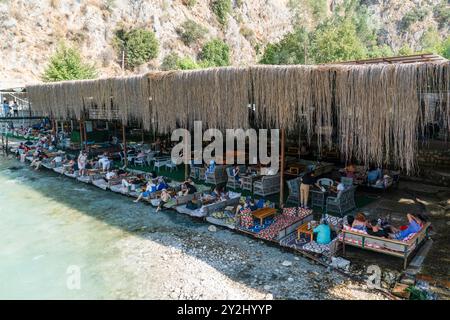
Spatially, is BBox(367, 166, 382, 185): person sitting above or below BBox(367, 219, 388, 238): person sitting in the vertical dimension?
above

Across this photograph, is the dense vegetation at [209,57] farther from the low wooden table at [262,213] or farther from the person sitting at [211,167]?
the low wooden table at [262,213]

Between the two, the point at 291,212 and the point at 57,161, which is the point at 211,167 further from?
the point at 57,161

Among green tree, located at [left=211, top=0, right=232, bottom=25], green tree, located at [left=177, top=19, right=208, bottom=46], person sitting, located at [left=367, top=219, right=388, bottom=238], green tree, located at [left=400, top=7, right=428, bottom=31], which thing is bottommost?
person sitting, located at [left=367, top=219, right=388, bottom=238]

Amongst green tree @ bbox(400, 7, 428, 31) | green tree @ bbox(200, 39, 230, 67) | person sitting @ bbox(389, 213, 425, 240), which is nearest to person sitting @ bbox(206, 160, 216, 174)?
person sitting @ bbox(389, 213, 425, 240)

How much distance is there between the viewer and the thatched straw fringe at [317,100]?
6.95 metres

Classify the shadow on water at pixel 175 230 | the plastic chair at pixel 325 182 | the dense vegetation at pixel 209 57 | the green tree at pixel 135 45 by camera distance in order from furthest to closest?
the dense vegetation at pixel 209 57, the green tree at pixel 135 45, the plastic chair at pixel 325 182, the shadow on water at pixel 175 230

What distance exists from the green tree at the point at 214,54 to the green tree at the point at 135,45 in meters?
8.06

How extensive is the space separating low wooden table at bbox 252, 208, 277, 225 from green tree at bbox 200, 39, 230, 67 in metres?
45.1

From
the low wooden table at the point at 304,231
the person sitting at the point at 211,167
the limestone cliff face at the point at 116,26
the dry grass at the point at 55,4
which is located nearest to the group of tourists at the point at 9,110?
the limestone cliff face at the point at 116,26

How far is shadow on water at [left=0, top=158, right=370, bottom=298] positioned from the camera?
22.0 feet

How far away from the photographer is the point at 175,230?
8938 millimetres

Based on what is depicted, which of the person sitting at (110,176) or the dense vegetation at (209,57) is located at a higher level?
the dense vegetation at (209,57)

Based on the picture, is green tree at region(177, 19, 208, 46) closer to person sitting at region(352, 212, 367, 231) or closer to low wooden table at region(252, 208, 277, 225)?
low wooden table at region(252, 208, 277, 225)
